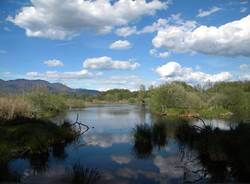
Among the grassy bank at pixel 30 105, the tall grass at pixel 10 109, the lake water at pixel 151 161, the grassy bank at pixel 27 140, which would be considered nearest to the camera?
the lake water at pixel 151 161

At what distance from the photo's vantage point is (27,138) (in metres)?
22.4

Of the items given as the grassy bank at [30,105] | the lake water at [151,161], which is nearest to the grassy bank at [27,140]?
the lake water at [151,161]

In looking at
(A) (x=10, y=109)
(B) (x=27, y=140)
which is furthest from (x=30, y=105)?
(B) (x=27, y=140)

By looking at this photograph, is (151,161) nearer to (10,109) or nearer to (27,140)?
(27,140)

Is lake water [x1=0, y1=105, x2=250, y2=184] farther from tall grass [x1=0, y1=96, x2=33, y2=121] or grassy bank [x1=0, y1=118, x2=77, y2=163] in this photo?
tall grass [x1=0, y1=96, x2=33, y2=121]

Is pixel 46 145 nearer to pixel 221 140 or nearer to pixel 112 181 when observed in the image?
pixel 112 181

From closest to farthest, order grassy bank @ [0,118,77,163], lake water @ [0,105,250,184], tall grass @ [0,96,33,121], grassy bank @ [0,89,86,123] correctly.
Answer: lake water @ [0,105,250,184] → grassy bank @ [0,118,77,163] → tall grass @ [0,96,33,121] → grassy bank @ [0,89,86,123]

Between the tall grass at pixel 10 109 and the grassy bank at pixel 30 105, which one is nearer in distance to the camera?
the tall grass at pixel 10 109

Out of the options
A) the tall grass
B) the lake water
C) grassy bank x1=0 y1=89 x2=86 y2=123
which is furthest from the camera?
grassy bank x1=0 y1=89 x2=86 y2=123

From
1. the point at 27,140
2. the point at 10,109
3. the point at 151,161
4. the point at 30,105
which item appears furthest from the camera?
the point at 30,105

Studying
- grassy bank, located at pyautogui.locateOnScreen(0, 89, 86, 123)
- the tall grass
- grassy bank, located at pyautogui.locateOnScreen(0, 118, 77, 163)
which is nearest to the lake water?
grassy bank, located at pyautogui.locateOnScreen(0, 118, 77, 163)

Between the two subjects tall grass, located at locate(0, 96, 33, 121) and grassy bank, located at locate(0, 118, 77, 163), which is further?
tall grass, located at locate(0, 96, 33, 121)

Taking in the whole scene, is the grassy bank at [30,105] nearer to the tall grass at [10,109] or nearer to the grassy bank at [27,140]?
the tall grass at [10,109]

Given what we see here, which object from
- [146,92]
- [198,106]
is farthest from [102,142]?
[146,92]
